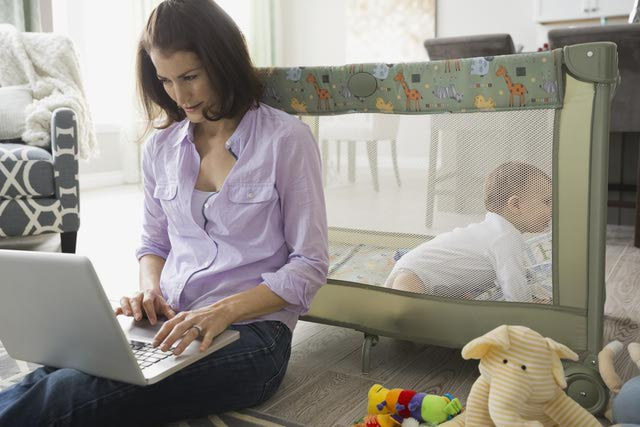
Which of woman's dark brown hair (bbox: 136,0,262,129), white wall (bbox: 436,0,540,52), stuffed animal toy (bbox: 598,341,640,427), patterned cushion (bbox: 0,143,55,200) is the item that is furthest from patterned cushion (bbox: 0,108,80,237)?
white wall (bbox: 436,0,540,52)

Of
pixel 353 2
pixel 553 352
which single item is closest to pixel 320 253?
pixel 553 352

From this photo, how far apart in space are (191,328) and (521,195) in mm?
659

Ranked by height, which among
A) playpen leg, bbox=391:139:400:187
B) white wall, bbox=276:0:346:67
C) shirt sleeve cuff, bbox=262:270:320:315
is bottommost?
shirt sleeve cuff, bbox=262:270:320:315

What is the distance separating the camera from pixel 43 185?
2418 millimetres

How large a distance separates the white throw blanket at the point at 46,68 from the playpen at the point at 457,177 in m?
1.62

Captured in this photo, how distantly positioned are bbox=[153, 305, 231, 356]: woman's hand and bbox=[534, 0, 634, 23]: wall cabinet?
4.09m

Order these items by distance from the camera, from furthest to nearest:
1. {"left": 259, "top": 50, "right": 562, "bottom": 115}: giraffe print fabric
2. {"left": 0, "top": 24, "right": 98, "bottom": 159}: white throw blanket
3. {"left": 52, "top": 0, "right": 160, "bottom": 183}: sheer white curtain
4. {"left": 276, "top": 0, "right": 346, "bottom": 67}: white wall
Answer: {"left": 276, "top": 0, "right": 346, "bottom": 67}: white wall
{"left": 52, "top": 0, "right": 160, "bottom": 183}: sheer white curtain
{"left": 0, "top": 24, "right": 98, "bottom": 159}: white throw blanket
{"left": 259, "top": 50, "right": 562, "bottom": 115}: giraffe print fabric

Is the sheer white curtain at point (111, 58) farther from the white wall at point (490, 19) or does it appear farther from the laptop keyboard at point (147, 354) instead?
the laptop keyboard at point (147, 354)

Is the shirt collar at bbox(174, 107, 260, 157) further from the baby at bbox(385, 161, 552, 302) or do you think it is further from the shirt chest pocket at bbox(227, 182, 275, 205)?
the baby at bbox(385, 161, 552, 302)

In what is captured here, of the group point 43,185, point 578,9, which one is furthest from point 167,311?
point 578,9

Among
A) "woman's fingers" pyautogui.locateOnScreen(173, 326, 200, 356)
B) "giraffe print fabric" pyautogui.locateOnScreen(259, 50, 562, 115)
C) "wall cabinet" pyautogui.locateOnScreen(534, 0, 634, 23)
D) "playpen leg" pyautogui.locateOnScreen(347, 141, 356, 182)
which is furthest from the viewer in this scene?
"wall cabinet" pyautogui.locateOnScreen(534, 0, 634, 23)

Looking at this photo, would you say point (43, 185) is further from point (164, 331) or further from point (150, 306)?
point (164, 331)

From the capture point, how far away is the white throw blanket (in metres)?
2.82

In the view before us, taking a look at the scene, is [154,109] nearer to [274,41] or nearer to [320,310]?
[320,310]
